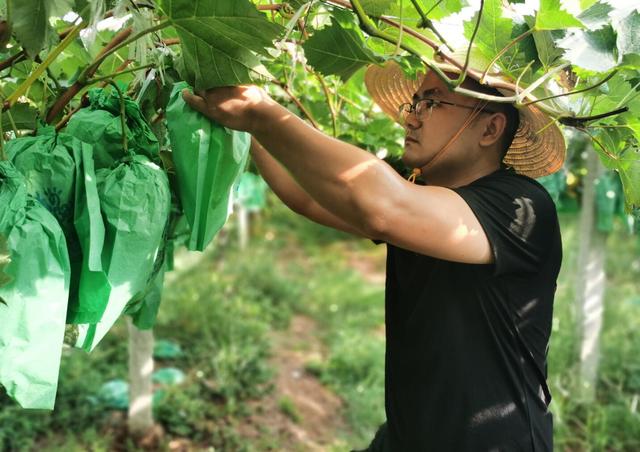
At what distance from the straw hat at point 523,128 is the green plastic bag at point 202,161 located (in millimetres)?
544

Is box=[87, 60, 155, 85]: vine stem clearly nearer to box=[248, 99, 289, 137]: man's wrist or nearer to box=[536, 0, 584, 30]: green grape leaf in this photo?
box=[248, 99, 289, 137]: man's wrist

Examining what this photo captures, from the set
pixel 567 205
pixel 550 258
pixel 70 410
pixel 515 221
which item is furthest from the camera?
pixel 567 205

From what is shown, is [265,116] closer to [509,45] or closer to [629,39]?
[509,45]

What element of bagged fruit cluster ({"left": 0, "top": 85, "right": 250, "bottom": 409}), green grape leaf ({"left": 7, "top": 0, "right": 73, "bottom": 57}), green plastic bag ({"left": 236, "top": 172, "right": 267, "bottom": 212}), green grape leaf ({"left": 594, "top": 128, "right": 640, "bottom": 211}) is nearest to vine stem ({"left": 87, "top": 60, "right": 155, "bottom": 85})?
bagged fruit cluster ({"left": 0, "top": 85, "right": 250, "bottom": 409})

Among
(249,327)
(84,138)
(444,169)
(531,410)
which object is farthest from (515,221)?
(249,327)

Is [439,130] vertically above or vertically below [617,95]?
below

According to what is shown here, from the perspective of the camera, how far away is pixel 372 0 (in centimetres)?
131

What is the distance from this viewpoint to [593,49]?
4.02ft

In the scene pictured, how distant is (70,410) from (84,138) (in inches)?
120

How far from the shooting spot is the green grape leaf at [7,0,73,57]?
103cm

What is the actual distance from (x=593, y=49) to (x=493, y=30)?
0.71 feet

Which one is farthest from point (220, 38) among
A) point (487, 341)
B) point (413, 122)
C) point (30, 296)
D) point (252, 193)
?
point (252, 193)

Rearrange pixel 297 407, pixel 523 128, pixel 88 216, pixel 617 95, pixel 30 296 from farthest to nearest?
1. pixel 297 407
2. pixel 523 128
3. pixel 617 95
4. pixel 88 216
5. pixel 30 296

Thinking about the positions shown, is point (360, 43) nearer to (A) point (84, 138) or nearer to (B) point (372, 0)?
(B) point (372, 0)
